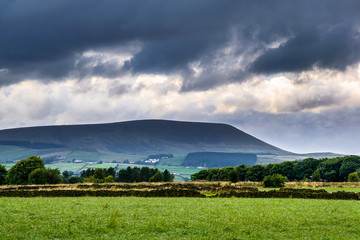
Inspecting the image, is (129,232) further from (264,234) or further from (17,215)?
(17,215)

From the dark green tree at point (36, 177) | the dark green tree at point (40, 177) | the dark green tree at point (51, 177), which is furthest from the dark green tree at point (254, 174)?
the dark green tree at point (36, 177)

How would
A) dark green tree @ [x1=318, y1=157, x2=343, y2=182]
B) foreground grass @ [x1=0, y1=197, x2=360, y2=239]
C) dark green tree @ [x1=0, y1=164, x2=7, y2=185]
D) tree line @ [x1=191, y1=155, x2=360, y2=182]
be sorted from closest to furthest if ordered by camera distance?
foreground grass @ [x1=0, y1=197, x2=360, y2=239]
dark green tree @ [x1=0, y1=164, x2=7, y2=185]
tree line @ [x1=191, y1=155, x2=360, y2=182]
dark green tree @ [x1=318, y1=157, x2=343, y2=182]

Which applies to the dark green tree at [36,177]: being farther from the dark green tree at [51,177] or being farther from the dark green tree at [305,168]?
the dark green tree at [305,168]

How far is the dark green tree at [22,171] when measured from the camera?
307 feet

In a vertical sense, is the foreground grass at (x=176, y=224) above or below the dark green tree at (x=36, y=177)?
below

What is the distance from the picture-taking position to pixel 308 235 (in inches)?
833

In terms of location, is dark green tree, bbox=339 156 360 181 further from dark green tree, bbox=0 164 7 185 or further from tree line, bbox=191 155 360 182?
dark green tree, bbox=0 164 7 185

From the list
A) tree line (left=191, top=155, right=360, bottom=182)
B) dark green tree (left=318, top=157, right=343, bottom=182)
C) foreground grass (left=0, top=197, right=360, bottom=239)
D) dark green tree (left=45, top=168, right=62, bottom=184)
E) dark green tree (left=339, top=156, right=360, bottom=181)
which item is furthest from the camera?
dark green tree (left=318, top=157, right=343, bottom=182)

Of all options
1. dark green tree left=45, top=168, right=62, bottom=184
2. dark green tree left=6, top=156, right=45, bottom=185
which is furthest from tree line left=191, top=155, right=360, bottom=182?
dark green tree left=6, top=156, right=45, bottom=185

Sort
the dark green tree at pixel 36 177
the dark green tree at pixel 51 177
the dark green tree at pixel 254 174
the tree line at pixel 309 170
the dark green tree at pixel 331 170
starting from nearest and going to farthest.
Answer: the dark green tree at pixel 36 177, the dark green tree at pixel 51 177, the tree line at pixel 309 170, the dark green tree at pixel 331 170, the dark green tree at pixel 254 174

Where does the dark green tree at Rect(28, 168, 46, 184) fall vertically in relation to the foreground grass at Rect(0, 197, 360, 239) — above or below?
above

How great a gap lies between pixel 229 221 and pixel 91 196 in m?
25.8

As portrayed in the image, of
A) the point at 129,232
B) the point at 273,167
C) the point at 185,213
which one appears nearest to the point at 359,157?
the point at 273,167

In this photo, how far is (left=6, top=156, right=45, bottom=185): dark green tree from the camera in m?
93.6
